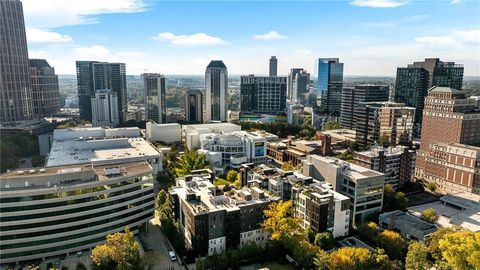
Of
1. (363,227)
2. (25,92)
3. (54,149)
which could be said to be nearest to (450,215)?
(363,227)

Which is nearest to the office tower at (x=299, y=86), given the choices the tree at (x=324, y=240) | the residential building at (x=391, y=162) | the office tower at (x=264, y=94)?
the office tower at (x=264, y=94)

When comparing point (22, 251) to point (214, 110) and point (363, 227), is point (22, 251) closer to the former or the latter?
point (363, 227)

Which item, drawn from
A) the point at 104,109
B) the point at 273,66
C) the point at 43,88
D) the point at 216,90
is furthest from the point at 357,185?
the point at 273,66

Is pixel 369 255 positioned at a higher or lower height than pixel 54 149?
lower

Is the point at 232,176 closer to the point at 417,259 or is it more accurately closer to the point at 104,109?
the point at 417,259

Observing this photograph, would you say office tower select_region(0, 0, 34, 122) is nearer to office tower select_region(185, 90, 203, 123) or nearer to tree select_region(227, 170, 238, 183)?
office tower select_region(185, 90, 203, 123)

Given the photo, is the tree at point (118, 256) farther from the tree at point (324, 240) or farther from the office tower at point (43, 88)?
the office tower at point (43, 88)

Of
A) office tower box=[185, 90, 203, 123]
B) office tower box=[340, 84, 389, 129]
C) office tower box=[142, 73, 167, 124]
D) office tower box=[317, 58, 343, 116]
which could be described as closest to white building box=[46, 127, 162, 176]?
office tower box=[142, 73, 167, 124]
